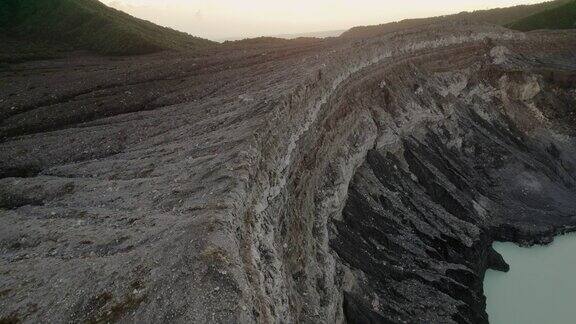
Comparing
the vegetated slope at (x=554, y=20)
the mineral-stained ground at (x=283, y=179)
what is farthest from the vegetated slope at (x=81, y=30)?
the vegetated slope at (x=554, y=20)

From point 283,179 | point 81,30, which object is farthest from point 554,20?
point 81,30

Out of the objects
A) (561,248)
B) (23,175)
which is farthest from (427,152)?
(23,175)

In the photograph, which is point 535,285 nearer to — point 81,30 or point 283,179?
point 283,179

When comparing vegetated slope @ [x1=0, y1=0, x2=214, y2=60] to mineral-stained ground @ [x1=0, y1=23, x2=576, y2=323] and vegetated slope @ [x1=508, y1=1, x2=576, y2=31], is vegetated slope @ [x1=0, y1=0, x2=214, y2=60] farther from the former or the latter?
vegetated slope @ [x1=508, y1=1, x2=576, y2=31]

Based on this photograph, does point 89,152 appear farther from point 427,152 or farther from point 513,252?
point 513,252

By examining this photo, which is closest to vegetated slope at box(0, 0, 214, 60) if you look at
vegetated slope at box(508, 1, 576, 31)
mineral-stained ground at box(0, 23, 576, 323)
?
mineral-stained ground at box(0, 23, 576, 323)

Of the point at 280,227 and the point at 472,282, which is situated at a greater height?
the point at 280,227

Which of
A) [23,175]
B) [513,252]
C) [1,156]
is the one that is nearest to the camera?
[23,175]

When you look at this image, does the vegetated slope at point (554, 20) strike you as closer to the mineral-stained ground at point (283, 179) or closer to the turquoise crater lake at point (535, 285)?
the mineral-stained ground at point (283, 179)
